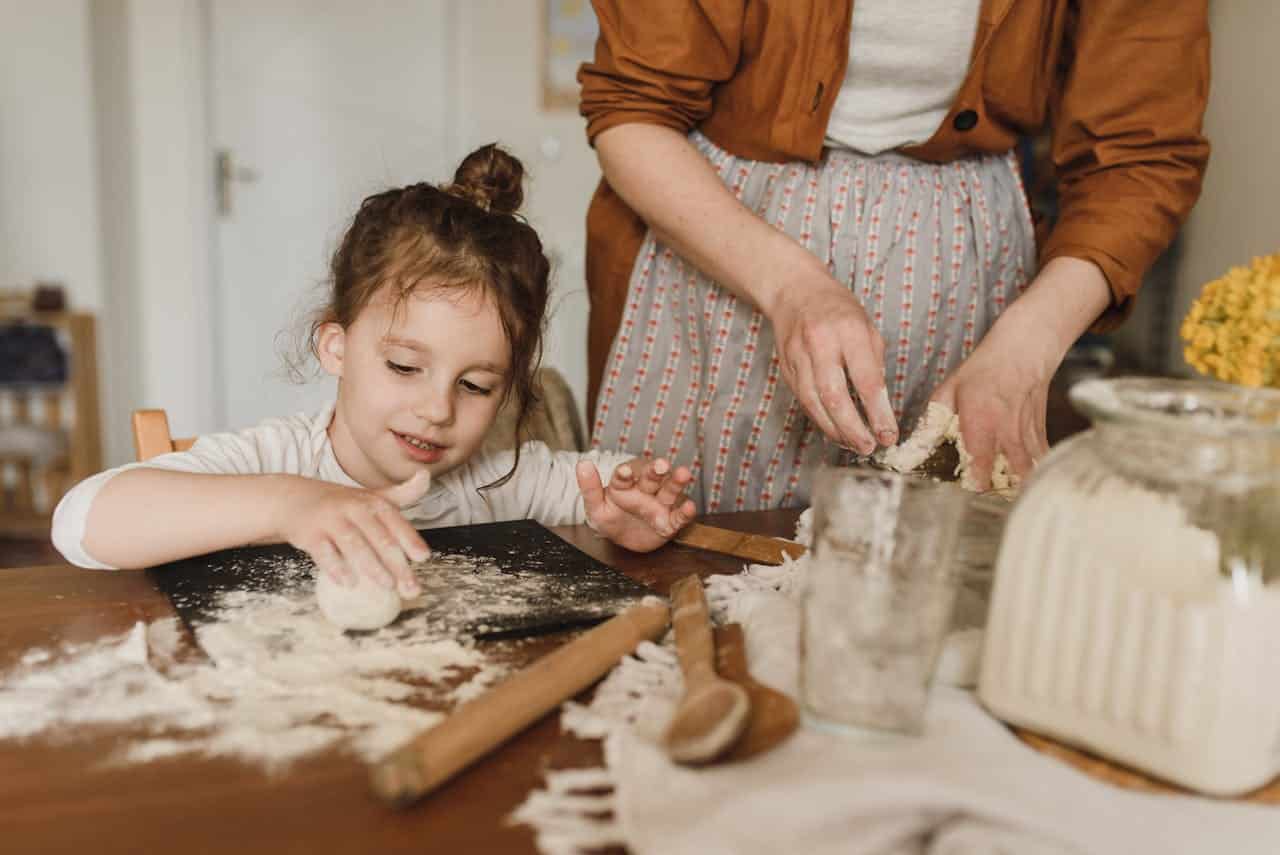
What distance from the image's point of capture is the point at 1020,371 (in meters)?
1.09

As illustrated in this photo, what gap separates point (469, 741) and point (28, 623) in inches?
16.4

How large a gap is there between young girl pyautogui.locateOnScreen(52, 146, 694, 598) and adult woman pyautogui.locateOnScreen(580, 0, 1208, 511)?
164 mm

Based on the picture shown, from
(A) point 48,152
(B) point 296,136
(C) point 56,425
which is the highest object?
(B) point 296,136

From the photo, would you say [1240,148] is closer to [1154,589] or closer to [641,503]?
[641,503]

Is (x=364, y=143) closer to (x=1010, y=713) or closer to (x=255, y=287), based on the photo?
(x=255, y=287)

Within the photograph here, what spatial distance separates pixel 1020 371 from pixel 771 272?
27 centimetres

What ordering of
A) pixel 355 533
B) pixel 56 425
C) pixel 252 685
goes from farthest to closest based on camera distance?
pixel 56 425 → pixel 355 533 → pixel 252 685

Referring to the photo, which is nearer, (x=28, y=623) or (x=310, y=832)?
(x=310, y=832)

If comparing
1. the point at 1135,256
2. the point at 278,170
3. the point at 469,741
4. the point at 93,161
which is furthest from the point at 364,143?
the point at 469,741

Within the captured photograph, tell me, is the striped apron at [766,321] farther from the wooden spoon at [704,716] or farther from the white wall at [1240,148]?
the white wall at [1240,148]

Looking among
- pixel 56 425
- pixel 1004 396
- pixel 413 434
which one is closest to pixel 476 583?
pixel 413 434

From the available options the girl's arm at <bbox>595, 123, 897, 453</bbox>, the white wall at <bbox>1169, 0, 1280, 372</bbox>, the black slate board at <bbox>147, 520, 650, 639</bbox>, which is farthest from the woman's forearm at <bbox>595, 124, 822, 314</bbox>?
the white wall at <bbox>1169, 0, 1280, 372</bbox>

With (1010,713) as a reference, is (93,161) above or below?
above

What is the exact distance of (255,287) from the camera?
4078 millimetres
